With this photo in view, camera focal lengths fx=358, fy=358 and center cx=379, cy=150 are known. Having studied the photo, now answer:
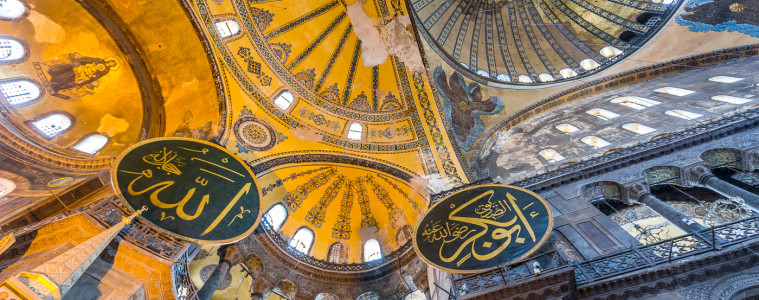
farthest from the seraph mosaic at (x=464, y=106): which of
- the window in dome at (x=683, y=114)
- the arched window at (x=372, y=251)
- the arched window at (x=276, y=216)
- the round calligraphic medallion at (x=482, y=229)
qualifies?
the arched window at (x=276, y=216)

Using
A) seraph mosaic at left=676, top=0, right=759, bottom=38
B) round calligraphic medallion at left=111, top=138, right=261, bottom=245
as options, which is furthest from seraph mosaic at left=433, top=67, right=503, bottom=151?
seraph mosaic at left=676, top=0, right=759, bottom=38

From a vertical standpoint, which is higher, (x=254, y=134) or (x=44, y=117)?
(x=44, y=117)

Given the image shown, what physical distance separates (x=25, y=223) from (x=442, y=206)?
764cm

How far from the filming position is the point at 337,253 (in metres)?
9.91

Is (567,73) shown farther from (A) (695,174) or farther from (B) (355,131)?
(B) (355,131)

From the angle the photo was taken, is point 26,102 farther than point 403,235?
No

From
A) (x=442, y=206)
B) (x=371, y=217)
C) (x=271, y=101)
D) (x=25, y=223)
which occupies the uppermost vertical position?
(x=271, y=101)

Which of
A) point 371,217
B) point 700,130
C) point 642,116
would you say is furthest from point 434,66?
point 700,130

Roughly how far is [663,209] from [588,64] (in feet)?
31.7

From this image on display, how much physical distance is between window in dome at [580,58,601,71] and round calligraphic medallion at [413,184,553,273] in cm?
992

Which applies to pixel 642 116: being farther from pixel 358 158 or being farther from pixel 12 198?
pixel 12 198

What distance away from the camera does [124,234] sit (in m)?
5.77

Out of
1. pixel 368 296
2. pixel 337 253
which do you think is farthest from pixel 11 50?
pixel 368 296

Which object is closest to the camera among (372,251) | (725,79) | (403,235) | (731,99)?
(731,99)
